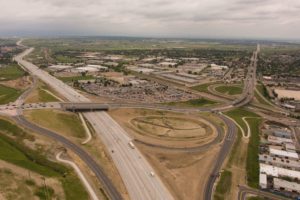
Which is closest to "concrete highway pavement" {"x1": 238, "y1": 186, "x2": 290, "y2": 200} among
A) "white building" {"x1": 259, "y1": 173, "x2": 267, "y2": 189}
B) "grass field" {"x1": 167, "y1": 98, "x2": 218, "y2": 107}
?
"white building" {"x1": 259, "y1": 173, "x2": 267, "y2": 189}

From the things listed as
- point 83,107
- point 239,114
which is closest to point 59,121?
point 83,107

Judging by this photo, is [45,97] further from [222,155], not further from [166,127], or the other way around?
[222,155]

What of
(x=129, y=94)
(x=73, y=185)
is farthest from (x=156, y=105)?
(x=73, y=185)

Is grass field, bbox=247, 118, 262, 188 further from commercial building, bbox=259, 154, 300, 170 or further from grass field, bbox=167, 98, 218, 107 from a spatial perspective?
grass field, bbox=167, 98, 218, 107

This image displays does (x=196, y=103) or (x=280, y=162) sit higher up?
(x=196, y=103)

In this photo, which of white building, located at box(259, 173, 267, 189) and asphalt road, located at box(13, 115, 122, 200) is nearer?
asphalt road, located at box(13, 115, 122, 200)

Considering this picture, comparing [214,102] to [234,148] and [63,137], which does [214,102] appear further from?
[63,137]

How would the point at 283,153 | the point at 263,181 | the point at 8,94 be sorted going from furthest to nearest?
the point at 8,94, the point at 283,153, the point at 263,181
